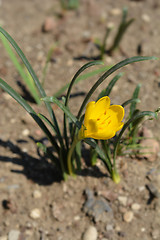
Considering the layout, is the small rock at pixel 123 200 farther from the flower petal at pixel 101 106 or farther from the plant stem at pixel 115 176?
the flower petal at pixel 101 106

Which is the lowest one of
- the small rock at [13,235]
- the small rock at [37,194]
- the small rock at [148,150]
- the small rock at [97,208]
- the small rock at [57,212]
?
the small rock at [13,235]

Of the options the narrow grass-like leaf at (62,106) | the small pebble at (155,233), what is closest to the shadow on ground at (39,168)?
the small pebble at (155,233)

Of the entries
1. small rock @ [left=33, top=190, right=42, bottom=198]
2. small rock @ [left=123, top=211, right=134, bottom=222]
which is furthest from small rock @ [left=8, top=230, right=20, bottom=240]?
small rock @ [left=123, top=211, right=134, bottom=222]

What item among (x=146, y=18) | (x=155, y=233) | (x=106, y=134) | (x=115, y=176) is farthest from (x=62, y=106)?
(x=146, y=18)

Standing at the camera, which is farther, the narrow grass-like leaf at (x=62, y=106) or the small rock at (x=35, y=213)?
the small rock at (x=35, y=213)

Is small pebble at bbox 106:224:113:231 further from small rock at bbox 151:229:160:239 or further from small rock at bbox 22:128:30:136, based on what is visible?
small rock at bbox 22:128:30:136

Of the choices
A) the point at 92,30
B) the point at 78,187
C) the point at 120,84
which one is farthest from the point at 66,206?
the point at 92,30
